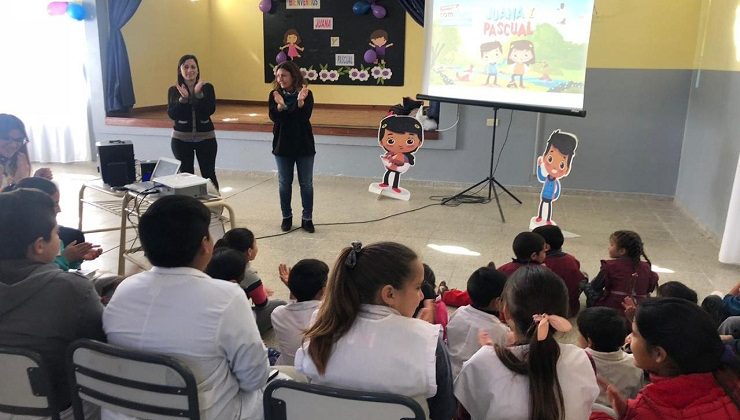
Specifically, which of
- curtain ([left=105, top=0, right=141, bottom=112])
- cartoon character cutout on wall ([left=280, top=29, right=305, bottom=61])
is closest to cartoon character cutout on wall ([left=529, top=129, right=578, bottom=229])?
curtain ([left=105, top=0, right=141, bottom=112])

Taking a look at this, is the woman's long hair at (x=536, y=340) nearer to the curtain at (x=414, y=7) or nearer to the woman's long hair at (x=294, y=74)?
the woman's long hair at (x=294, y=74)

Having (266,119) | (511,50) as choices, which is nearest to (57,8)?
(266,119)

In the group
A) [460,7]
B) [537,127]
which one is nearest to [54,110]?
[460,7]

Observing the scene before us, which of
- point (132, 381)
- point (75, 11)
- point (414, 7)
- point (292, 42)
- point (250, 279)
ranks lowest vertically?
point (250, 279)

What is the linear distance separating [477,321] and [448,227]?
261 cm

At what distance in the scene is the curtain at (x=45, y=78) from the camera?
6.59m

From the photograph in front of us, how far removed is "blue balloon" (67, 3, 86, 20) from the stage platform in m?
1.14

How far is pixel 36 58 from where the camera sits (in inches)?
265

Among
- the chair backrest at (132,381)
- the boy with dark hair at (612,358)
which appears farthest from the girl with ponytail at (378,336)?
the boy with dark hair at (612,358)

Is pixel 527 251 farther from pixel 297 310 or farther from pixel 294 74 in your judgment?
pixel 294 74

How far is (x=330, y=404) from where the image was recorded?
1255 millimetres

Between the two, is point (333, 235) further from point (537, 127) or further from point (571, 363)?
point (571, 363)

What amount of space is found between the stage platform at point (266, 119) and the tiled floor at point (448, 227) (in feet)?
1.82

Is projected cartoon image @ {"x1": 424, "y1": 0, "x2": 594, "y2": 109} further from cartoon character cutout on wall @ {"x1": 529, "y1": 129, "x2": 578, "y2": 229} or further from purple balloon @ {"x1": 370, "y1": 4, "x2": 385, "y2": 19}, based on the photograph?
purple balloon @ {"x1": 370, "y1": 4, "x2": 385, "y2": 19}
